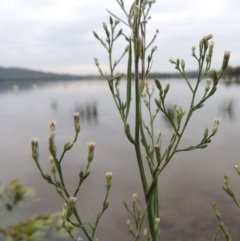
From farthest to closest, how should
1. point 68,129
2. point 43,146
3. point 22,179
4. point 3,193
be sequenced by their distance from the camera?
point 68,129, point 43,146, point 22,179, point 3,193

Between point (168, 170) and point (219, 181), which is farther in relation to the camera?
point (168, 170)

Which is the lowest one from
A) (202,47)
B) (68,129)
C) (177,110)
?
(68,129)

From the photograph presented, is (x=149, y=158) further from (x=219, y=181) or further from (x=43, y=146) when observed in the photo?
(x=43, y=146)

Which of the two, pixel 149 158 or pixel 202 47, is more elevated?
pixel 202 47

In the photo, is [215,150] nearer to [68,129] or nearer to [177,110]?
[68,129]

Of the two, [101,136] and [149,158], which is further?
[101,136]

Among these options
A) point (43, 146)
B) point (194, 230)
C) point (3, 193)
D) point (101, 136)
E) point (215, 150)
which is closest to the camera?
point (194, 230)

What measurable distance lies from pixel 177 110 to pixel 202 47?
209 mm

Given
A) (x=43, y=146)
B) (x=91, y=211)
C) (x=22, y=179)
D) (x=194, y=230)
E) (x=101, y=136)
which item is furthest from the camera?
(x=101, y=136)

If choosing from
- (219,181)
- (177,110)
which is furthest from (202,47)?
(219,181)

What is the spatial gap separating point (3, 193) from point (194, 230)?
2.67 metres

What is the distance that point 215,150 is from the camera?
20.0 feet

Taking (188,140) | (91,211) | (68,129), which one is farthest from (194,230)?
(68,129)

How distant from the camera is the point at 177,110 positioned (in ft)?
3.34
